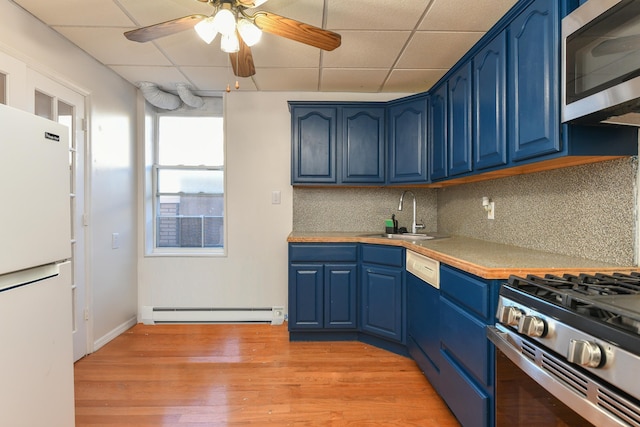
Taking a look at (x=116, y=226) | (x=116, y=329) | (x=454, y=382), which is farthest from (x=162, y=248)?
(x=454, y=382)

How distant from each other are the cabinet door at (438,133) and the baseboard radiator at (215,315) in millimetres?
1974

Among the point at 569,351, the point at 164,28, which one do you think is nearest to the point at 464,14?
the point at 164,28

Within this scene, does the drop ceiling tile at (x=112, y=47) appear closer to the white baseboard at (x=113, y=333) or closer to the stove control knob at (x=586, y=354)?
the white baseboard at (x=113, y=333)

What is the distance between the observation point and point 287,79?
2938 mm

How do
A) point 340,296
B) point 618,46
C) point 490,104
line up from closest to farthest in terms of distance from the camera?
point 618,46
point 490,104
point 340,296

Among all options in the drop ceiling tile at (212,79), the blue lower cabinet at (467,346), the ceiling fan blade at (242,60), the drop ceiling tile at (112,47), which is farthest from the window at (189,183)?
the blue lower cabinet at (467,346)

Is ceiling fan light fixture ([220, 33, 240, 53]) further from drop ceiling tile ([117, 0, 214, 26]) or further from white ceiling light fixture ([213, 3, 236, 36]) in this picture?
drop ceiling tile ([117, 0, 214, 26])

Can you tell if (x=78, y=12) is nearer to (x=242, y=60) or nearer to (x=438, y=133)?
(x=242, y=60)

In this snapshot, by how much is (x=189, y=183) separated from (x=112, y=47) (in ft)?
4.55

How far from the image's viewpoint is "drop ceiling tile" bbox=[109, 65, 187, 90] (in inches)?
107

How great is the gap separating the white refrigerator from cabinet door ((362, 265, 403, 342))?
194 centimetres

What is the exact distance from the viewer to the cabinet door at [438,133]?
8.05ft

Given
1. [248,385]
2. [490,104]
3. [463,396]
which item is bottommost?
[248,385]

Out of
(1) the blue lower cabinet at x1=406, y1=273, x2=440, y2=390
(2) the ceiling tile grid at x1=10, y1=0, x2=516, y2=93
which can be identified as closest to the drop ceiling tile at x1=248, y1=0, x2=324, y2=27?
(2) the ceiling tile grid at x1=10, y1=0, x2=516, y2=93
